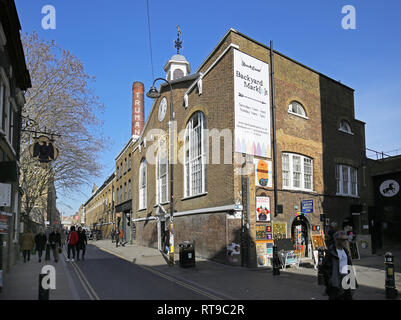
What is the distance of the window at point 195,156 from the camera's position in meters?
18.1

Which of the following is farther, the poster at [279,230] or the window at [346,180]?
the window at [346,180]

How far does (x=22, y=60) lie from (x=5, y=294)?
31.2 ft

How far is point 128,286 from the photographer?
992 cm

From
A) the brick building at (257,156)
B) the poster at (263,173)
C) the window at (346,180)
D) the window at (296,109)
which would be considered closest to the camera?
the brick building at (257,156)

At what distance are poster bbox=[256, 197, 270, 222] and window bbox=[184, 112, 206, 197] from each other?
3.58m

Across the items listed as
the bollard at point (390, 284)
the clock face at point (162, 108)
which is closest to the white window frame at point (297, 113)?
the clock face at point (162, 108)

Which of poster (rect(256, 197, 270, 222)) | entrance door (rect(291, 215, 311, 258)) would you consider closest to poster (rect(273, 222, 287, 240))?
poster (rect(256, 197, 270, 222))

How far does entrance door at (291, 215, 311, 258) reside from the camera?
56.0 ft

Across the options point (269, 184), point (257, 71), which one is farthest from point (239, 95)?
point (269, 184)

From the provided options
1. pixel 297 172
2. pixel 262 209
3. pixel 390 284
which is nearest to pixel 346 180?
pixel 297 172

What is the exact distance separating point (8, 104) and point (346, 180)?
18.1 meters

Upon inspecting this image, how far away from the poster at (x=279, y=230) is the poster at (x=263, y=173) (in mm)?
1790

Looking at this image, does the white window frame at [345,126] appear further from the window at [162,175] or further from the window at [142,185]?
the window at [142,185]
